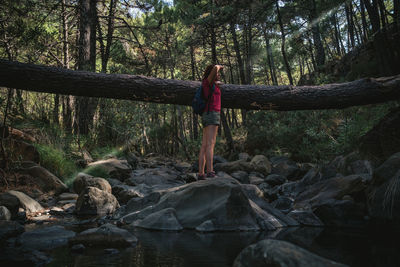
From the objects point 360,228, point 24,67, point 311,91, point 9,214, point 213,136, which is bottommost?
point 360,228

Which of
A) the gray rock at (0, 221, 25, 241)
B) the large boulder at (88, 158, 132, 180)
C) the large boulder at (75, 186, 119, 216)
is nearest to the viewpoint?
the gray rock at (0, 221, 25, 241)

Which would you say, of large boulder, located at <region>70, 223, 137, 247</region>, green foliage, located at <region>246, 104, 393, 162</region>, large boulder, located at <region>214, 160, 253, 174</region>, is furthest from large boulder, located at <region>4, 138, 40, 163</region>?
green foliage, located at <region>246, 104, 393, 162</region>

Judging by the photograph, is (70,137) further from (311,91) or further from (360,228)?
(360,228)

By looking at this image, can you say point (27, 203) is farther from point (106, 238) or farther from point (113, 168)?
point (113, 168)

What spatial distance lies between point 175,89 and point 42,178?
10.0ft

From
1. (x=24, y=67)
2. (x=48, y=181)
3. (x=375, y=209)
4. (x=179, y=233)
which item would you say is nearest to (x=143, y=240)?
(x=179, y=233)

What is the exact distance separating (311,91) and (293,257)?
13.9 feet

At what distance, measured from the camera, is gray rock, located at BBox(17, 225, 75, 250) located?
2.69 metres

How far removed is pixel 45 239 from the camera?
9.26ft

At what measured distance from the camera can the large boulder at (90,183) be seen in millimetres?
5434

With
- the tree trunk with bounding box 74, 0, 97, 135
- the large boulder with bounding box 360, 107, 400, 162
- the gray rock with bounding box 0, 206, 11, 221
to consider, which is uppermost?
the tree trunk with bounding box 74, 0, 97, 135

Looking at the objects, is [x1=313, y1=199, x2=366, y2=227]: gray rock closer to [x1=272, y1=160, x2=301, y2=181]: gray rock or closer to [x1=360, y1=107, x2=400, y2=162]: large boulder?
[x1=360, y1=107, x2=400, y2=162]: large boulder

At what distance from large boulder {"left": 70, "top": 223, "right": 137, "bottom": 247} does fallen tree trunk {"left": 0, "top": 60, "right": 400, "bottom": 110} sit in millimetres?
2613

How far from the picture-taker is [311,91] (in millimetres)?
5488
